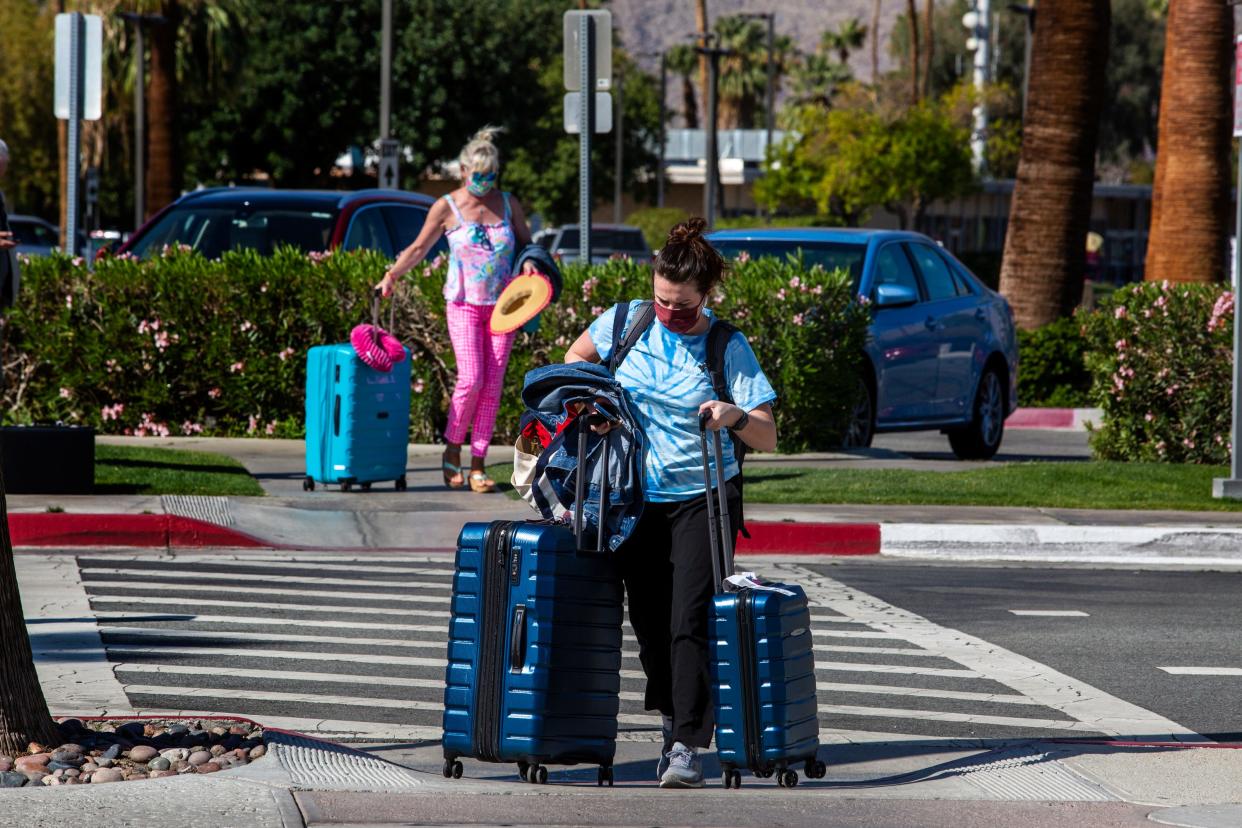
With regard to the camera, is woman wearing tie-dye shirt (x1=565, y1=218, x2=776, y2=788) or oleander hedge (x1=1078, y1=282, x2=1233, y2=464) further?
oleander hedge (x1=1078, y1=282, x2=1233, y2=464)

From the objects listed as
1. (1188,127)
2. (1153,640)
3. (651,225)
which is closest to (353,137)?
(651,225)

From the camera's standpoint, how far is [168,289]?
1491 centimetres

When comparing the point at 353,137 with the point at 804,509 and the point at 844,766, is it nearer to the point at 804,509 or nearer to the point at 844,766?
the point at 804,509

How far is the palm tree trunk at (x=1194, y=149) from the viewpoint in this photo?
67.3ft

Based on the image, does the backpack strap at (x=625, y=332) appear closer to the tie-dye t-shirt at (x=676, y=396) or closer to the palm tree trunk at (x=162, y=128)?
the tie-dye t-shirt at (x=676, y=396)

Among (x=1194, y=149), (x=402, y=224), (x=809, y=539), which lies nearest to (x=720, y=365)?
(x=809, y=539)

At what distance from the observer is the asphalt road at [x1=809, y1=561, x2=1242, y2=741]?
7312 mm

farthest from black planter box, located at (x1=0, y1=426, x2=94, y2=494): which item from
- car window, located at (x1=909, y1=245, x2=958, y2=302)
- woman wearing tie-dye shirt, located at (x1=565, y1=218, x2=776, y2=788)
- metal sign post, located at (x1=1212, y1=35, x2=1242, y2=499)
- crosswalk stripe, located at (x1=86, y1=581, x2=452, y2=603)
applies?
car window, located at (x1=909, y1=245, x2=958, y2=302)

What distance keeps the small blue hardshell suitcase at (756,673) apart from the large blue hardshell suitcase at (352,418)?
6540 mm

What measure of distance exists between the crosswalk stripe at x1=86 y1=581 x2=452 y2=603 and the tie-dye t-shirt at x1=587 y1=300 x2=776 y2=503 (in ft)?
11.8

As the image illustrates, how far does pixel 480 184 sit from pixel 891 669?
4705 mm

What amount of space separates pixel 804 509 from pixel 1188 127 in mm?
10977

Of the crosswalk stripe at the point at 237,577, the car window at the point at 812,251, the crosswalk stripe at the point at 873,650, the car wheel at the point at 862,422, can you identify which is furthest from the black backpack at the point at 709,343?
the car window at the point at 812,251

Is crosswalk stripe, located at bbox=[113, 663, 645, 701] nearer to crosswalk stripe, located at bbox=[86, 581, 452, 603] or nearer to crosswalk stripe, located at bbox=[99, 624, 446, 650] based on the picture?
crosswalk stripe, located at bbox=[99, 624, 446, 650]
